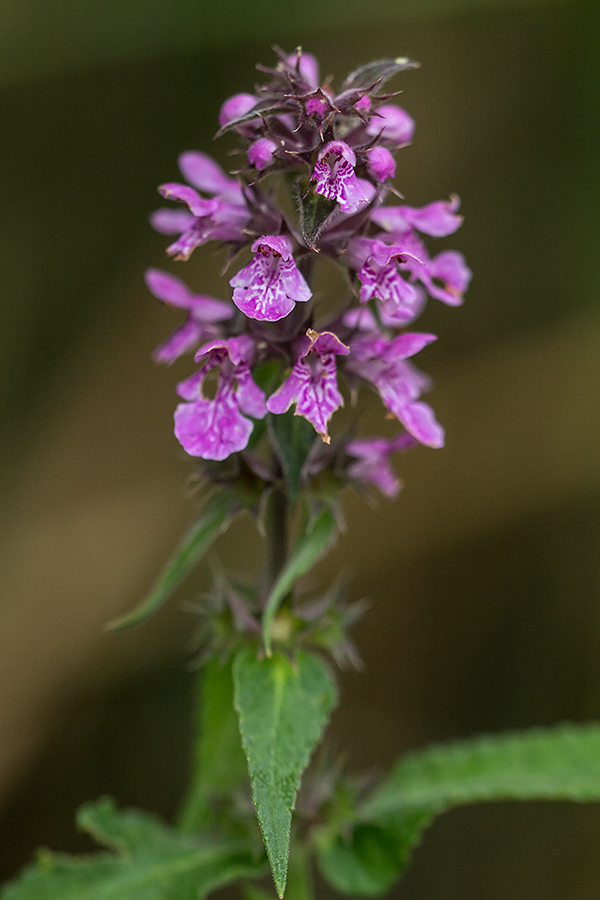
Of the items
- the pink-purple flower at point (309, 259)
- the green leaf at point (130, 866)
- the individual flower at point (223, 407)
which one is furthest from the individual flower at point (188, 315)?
the green leaf at point (130, 866)

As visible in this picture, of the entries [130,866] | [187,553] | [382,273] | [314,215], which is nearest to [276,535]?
[187,553]

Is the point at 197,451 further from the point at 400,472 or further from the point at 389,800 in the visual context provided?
the point at 400,472

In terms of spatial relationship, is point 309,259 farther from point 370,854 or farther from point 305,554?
point 370,854

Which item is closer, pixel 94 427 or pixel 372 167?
pixel 372 167

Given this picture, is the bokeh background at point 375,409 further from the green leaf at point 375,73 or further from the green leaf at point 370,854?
the green leaf at point 375,73

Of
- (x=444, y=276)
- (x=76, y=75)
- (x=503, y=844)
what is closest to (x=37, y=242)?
(x=76, y=75)

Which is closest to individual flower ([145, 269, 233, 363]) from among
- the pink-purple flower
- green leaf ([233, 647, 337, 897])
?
the pink-purple flower
